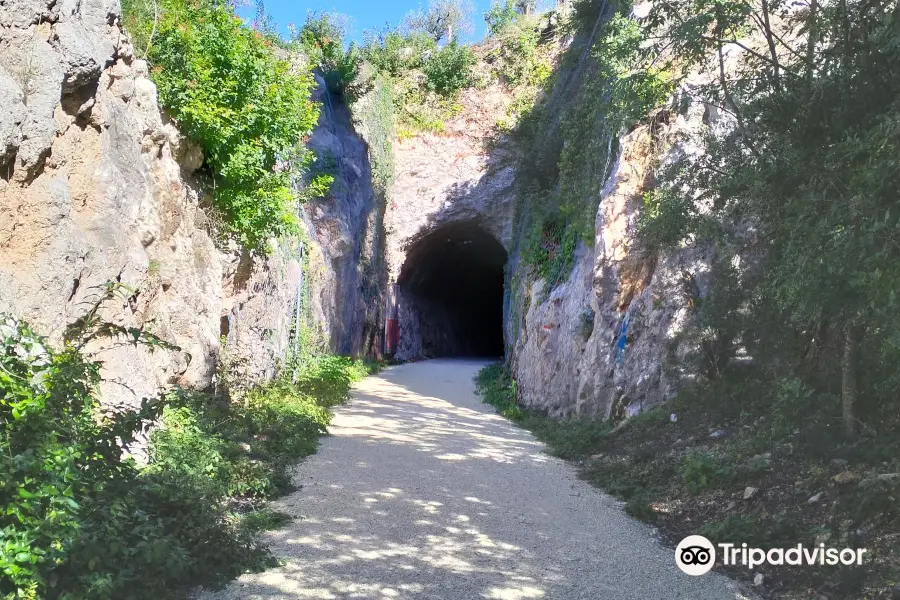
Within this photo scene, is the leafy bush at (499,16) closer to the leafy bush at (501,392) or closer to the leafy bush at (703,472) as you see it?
the leafy bush at (501,392)

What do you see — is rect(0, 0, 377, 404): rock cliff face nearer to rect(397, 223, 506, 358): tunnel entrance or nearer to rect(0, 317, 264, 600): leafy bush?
rect(0, 317, 264, 600): leafy bush

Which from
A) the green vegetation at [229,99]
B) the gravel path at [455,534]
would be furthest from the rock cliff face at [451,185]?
the gravel path at [455,534]

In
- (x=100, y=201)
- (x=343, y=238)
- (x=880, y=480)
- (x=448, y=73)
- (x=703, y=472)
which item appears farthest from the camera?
(x=448, y=73)

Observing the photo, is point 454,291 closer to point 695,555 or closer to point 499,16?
point 499,16

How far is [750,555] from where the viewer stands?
476 centimetres

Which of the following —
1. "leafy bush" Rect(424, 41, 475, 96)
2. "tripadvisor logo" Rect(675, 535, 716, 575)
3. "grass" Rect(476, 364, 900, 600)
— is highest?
"leafy bush" Rect(424, 41, 475, 96)

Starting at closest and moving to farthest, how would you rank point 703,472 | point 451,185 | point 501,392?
point 703,472, point 501,392, point 451,185

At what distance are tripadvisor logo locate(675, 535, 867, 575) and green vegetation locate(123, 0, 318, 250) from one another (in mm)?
7202

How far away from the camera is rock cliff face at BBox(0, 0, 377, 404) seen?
194 inches

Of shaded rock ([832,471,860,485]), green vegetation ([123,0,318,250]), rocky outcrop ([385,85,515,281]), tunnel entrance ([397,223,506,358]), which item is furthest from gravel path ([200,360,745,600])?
tunnel entrance ([397,223,506,358])

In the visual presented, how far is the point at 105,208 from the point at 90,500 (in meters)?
3.37

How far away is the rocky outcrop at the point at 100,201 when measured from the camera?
491 cm

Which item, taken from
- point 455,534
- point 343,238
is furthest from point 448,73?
point 455,534

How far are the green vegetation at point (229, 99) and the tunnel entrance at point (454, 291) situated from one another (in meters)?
16.7
